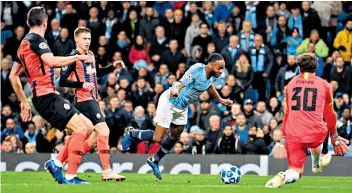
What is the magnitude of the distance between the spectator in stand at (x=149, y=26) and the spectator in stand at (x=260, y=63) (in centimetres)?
307

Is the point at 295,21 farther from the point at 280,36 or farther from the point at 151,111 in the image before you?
the point at 151,111

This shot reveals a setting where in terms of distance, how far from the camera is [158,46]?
2711 centimetres

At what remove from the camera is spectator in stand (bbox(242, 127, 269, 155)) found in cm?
2305

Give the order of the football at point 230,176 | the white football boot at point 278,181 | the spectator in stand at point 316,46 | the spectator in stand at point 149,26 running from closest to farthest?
1. the white football boot at point 278,181
2. the football at point 230,176
3. the spectator in stand at point 316,46
4. the spectator in stand at point 149,26

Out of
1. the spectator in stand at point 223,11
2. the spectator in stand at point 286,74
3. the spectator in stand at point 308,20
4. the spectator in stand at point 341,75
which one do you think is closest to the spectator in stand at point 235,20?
the spectator in stand at point 223,11

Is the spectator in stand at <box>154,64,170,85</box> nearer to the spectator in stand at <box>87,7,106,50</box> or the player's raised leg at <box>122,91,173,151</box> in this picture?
the spectator in stand at <box>87,7,106,50</box>

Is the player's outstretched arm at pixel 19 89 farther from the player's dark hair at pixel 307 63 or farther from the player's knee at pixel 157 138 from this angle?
the player's dark hair at pixel 307 63

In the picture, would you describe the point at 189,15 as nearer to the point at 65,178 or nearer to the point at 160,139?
the point at 160,139

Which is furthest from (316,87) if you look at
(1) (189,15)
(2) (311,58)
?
(1) (189,15)

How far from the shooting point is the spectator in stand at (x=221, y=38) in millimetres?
26484

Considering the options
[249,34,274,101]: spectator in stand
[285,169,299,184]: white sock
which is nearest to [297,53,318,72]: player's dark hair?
[285,169,299,184]: white sock

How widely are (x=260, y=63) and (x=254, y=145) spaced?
3.54 m

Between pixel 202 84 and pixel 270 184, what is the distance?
120 inches

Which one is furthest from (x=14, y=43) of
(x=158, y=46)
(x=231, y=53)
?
(x=231, y=53)
